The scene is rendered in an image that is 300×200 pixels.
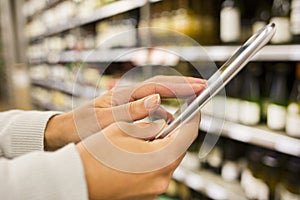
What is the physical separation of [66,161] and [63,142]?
27 cm

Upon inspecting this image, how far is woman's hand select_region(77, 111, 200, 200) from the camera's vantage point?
39cm

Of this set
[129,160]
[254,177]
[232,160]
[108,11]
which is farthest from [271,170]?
[108,11]

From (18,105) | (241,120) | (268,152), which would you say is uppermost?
(241,120)

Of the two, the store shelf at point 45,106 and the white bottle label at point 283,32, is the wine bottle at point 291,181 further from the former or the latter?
the store shelf at point 45,106

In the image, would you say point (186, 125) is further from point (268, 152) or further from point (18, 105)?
point (18, 105)

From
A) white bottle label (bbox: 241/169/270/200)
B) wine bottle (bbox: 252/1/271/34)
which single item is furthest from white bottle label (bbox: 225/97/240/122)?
wine bottle (bbox: 252/1/271/34)

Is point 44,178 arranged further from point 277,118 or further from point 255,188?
point 255,188

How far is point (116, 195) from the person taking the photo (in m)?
0.40

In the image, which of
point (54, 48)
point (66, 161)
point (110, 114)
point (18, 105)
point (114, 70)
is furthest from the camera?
point (18, 105)

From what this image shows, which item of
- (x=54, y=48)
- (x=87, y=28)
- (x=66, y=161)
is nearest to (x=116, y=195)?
(x=66, y=161)

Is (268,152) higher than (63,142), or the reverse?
(63,142)

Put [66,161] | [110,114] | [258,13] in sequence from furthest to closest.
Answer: [258,13] < [110,114] < [66,161]

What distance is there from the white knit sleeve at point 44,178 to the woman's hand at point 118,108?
12 cm

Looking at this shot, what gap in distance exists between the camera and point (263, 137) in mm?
1201
